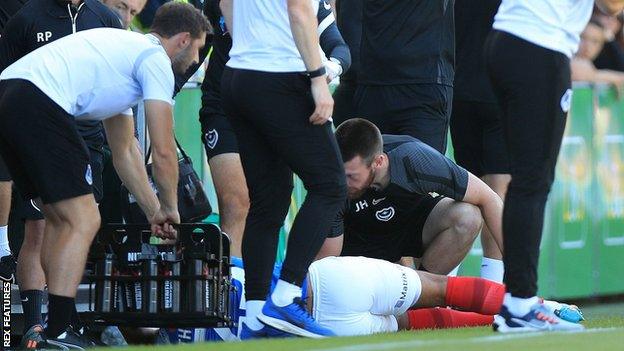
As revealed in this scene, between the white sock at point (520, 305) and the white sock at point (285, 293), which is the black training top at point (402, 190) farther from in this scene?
the white sock at point (520, 305)

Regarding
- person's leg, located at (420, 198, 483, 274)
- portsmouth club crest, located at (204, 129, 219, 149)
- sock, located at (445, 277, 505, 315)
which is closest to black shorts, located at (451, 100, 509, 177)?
person's leg, located at (420, 198, 483, 274)

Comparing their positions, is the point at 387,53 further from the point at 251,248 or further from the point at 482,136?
the point at 251,248

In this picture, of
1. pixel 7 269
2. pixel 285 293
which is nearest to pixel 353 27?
pixel 7 269

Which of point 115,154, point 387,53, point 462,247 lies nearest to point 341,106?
point 387,53

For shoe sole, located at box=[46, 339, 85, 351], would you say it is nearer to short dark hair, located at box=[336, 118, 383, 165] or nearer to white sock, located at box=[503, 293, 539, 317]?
short dark hair, located at box=[336, 118, 383, 165]

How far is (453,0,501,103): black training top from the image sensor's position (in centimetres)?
976

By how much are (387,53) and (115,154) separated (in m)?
1.92

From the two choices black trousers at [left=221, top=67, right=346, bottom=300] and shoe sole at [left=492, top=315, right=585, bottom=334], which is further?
black trousers at [left=221, top=67, right=346, bottom=300]

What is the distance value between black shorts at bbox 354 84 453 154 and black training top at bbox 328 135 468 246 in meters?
0.36

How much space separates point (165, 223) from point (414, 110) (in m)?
1.86

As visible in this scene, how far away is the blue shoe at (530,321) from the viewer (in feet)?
21.9

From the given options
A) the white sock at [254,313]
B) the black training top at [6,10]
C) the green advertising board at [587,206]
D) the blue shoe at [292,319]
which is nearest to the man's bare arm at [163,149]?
the white sock at [254,313]

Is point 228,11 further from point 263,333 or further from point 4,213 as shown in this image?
point 263,333

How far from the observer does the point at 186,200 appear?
8.86 meters
